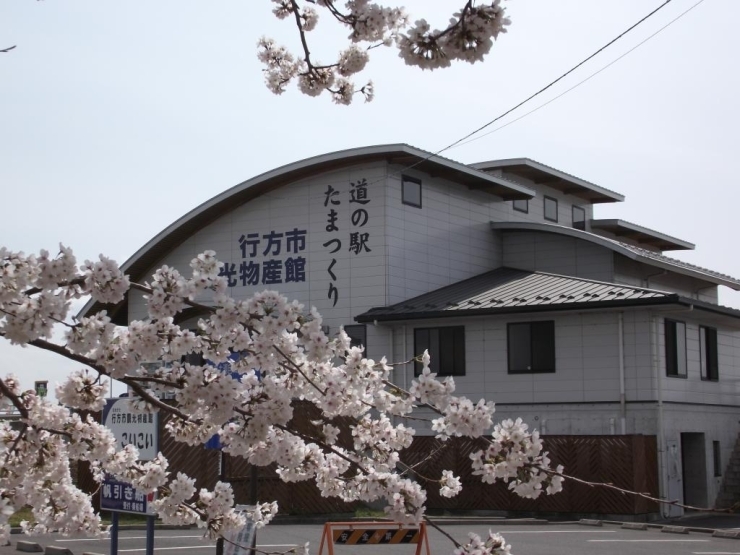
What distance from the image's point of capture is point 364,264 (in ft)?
95.8

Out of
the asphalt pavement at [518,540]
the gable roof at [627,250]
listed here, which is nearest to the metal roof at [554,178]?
the gable roof at [627,250]

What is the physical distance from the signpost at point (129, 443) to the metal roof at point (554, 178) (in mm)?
23165

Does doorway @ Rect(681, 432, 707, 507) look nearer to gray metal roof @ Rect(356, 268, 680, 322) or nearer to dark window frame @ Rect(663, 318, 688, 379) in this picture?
dark window frame @ Rect(663, 318, 688, 379)

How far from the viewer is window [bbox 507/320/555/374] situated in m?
27.2

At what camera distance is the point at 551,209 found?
123ft

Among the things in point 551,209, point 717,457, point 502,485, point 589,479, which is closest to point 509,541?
point 502,485

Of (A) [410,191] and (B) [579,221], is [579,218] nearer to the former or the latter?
(B) [579,221]

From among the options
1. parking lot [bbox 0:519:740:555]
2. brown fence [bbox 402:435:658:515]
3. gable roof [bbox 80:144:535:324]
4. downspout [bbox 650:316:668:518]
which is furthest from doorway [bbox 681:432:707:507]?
gable roof [bbox 80:144:535:324]

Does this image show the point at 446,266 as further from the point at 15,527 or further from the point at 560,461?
the point at 15,527

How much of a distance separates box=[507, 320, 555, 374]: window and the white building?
0.10 ft

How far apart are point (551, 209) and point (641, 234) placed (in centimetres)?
428

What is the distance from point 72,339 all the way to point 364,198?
24.4 m

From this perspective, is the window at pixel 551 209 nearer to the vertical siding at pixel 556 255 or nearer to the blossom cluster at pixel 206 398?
the vertical siding at pixel 556 255

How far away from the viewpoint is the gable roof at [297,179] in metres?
28.9
